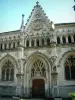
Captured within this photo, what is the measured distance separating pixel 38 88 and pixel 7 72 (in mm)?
6608

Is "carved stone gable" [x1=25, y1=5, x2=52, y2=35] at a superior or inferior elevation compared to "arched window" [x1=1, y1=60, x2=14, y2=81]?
superior

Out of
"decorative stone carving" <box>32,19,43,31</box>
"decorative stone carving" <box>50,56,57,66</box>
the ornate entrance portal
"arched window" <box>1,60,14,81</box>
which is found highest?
"decorative stone carving" <box>32,19,43,31</box>

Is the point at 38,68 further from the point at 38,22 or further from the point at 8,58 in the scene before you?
the point at 38,22

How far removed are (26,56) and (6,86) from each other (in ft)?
21.2

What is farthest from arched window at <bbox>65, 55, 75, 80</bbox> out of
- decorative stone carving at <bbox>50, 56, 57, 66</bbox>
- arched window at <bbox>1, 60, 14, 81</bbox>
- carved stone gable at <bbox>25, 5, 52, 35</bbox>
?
arched window at <bbox>1, 60, 14, 81</bbox>

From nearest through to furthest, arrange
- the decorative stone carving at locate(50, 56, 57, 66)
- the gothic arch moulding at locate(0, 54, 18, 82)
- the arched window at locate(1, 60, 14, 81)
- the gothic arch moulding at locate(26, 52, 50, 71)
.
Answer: the decorative stone carving at locate(50, 56, 57, 66)
the gothic arch moulding at locate(26, 52, 50, 71)
the gothic arch moulding at locate(0, 54, 18, 82)
the arched window at locate(1, 60, 14, 81)

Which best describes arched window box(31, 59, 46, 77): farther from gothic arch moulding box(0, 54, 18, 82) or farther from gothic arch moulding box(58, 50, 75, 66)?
gothic arch moulding box(58, 50, 75, 66)

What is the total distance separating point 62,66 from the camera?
67.7 ft

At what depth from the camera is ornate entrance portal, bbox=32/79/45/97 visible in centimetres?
2152

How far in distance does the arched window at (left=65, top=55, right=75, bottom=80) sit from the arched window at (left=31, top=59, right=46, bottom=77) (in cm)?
385

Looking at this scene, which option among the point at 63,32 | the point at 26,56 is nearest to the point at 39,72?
the point at 26,56

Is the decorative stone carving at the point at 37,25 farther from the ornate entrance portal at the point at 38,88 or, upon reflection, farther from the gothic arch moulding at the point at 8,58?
the ornate entrance portal at the point at 38,88

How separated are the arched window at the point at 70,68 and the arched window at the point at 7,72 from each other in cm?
982

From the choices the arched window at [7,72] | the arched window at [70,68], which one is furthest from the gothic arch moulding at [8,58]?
the arched window at [70,68]
